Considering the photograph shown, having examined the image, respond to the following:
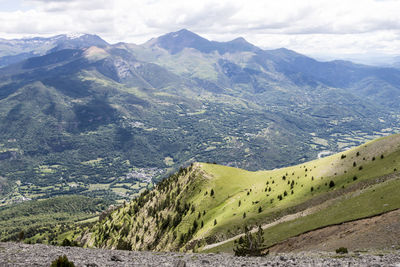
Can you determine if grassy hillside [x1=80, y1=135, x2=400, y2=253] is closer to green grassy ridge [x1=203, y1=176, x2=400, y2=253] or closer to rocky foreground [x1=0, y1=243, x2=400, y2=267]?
green grassy ridge [x1=203, y1=176, x2=400, y2=253]

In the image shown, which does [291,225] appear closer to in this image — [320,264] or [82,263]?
[320,264]

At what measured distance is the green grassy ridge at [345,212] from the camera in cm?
4414

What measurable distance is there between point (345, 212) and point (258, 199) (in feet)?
133

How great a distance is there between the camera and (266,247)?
48.4 m

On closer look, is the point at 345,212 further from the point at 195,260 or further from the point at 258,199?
the point at 258,199

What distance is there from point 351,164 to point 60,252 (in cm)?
7319

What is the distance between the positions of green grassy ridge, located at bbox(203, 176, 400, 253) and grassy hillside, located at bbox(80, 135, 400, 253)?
0.18 metres

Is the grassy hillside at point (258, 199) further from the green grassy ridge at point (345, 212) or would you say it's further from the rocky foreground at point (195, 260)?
the rocky foreground at point (195, 260)

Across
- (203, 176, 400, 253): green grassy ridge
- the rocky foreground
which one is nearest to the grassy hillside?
(203, 176, 400, 253): green grassy ridge

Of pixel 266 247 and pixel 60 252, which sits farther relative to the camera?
pixel 266 247

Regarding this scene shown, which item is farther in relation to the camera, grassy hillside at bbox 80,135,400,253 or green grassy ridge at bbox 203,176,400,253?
grassy hillside at bbox 80,135,400,253

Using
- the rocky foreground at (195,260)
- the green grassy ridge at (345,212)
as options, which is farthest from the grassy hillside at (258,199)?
the rocky foreground at (195,260)

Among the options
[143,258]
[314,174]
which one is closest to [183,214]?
[314,174]

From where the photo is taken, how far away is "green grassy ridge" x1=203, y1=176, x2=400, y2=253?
145 ft
